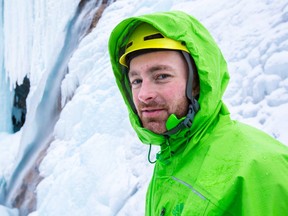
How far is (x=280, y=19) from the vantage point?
3400mm

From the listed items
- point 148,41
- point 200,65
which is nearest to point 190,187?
point 200,65

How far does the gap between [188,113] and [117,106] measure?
11.7 ft

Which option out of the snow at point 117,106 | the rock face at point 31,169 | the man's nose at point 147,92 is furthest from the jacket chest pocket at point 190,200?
the rock face at point 31,169

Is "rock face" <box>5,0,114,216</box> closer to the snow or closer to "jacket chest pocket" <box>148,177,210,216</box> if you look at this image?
the snow

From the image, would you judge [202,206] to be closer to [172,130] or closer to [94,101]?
[172,130]

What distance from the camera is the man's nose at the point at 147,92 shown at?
1.25m

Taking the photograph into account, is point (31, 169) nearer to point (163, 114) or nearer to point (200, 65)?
point (163, 114)

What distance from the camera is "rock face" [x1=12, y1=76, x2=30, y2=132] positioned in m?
10.4

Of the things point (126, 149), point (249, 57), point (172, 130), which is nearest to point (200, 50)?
point (172, 130)

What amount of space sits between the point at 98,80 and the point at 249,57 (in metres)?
Answer: 2.54

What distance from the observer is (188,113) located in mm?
1209

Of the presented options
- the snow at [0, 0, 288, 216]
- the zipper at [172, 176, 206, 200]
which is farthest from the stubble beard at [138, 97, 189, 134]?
the snow at [0, 0, 288, 216]

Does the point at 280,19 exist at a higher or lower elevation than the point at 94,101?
higher

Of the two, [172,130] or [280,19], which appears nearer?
[172,130]
